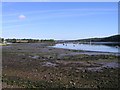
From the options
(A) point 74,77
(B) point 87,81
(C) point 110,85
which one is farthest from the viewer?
(A) point 74,77

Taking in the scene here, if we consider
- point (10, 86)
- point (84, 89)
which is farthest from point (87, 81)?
point (10, 86)

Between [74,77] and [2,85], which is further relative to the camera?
[74,77]

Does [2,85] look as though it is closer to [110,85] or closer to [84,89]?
[84,89]

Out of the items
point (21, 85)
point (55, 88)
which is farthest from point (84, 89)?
point (21, 85)

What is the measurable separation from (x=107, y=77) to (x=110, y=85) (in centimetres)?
386

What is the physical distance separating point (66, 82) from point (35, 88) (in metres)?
3.29

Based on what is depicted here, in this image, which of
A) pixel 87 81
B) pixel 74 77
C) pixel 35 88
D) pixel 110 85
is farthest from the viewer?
pixel 74 77

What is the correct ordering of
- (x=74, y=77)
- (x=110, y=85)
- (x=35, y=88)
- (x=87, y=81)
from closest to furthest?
1. (x=35, y=88)
2. (x=110, y=85)
3. (x=87, y=81)
4. (x=74, y=77)

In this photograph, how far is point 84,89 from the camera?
18734 mm

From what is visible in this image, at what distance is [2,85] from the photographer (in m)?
19.4

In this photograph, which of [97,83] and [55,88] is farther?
[97,83]

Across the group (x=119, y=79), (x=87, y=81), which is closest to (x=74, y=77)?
(x=87, y=81)

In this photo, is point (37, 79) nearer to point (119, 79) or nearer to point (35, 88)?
point (35, 88)

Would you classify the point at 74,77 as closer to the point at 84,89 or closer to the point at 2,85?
the point at 84,89
